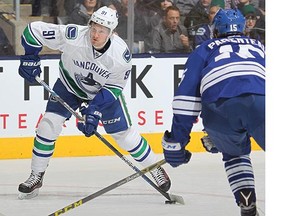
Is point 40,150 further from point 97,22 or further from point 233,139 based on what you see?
point 233,139

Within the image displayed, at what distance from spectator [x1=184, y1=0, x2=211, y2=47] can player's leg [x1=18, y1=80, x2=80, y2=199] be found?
169 centimetres

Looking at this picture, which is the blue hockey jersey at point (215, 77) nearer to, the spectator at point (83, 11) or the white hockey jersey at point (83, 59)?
the white hockey jersey at point (83, 59)

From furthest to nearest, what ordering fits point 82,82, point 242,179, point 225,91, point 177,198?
point 82,82, point 177,198, point 242,179, point 225,91

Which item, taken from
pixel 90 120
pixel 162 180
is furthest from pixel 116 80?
pixel 162 180

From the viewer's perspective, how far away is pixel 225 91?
3061 mm

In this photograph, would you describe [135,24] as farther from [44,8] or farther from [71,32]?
[71,32]

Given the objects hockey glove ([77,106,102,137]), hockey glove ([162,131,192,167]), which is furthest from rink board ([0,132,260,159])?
hockey glove ([162,131,192,167])

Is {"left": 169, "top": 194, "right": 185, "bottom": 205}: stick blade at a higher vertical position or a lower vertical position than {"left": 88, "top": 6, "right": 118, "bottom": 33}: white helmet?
lower

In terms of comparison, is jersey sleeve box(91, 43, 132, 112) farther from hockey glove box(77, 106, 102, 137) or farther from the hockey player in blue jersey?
the hockey player in blue jersey

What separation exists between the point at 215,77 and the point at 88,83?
1548 mm

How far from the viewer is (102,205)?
14.4ft

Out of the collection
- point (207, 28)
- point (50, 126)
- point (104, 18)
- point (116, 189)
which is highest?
point (104, 18)

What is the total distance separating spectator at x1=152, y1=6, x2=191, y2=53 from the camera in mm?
6037

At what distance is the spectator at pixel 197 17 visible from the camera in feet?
20.1
